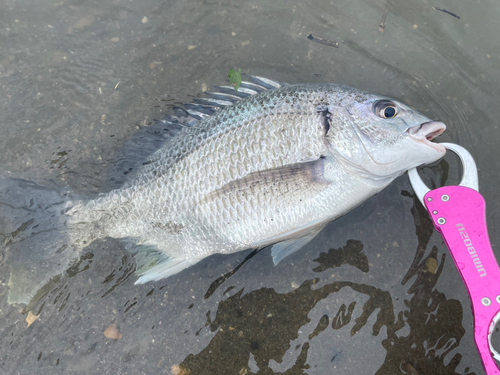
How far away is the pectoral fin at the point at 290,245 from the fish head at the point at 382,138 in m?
0.53

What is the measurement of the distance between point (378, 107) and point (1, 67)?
2.92 m

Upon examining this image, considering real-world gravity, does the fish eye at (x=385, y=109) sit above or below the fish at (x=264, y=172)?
above

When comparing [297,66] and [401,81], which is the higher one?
[401,81]

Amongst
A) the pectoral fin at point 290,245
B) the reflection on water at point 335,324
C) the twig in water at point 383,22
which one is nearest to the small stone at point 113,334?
the reflection on water at point 335,324

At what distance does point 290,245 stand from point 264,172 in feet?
1.95

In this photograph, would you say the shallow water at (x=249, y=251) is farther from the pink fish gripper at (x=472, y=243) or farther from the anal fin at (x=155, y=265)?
the pink fish gripper at (x=472, y=243)

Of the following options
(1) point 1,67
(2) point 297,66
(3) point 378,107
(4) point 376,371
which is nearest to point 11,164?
(1) point 1,67

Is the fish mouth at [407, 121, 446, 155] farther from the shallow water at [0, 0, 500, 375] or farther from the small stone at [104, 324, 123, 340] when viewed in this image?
the small stone at [104, 324, 123, 340]

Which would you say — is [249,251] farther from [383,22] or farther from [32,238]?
[383,22]

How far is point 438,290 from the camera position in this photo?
2.21m

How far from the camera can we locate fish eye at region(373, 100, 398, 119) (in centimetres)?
195

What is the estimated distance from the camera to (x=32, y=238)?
7.25ft

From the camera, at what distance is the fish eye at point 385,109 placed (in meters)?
1.95

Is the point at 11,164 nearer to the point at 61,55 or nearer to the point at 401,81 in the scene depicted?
the point at 61,55
